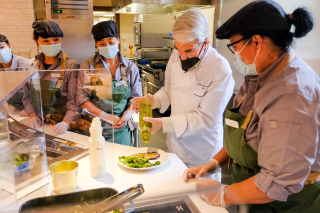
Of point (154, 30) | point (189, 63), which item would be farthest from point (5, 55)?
point (154, 30)

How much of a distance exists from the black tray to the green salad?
36 cm

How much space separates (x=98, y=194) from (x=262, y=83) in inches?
32.0

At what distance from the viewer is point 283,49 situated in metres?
0.99

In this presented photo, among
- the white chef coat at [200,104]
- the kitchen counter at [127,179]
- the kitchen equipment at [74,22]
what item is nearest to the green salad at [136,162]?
the kitchen counter at [127,179]

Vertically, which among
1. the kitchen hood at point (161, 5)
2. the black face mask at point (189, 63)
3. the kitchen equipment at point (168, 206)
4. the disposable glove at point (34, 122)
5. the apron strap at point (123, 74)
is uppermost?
the kitchen hood at point (161, 5)

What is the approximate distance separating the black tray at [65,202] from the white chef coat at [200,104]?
2.45ft

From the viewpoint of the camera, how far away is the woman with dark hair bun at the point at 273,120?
2.78 ft

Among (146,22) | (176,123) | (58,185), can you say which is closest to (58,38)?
(176,123)

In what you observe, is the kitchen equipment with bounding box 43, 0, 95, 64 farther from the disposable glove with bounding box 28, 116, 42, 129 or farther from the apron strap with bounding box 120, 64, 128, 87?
the disposable glove with bounding box 28, 116, 42, 129

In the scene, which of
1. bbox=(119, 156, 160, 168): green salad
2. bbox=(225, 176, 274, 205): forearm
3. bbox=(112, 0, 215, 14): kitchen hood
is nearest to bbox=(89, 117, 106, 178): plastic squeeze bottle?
bbox=(119, 156, 160, 168): green salad

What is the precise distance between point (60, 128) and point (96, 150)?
0.97ft

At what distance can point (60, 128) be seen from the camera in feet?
4.22

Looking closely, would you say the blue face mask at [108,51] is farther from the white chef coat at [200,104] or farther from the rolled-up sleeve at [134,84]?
the white chef coat at [200,104]

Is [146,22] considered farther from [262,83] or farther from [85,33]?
[262,83]
